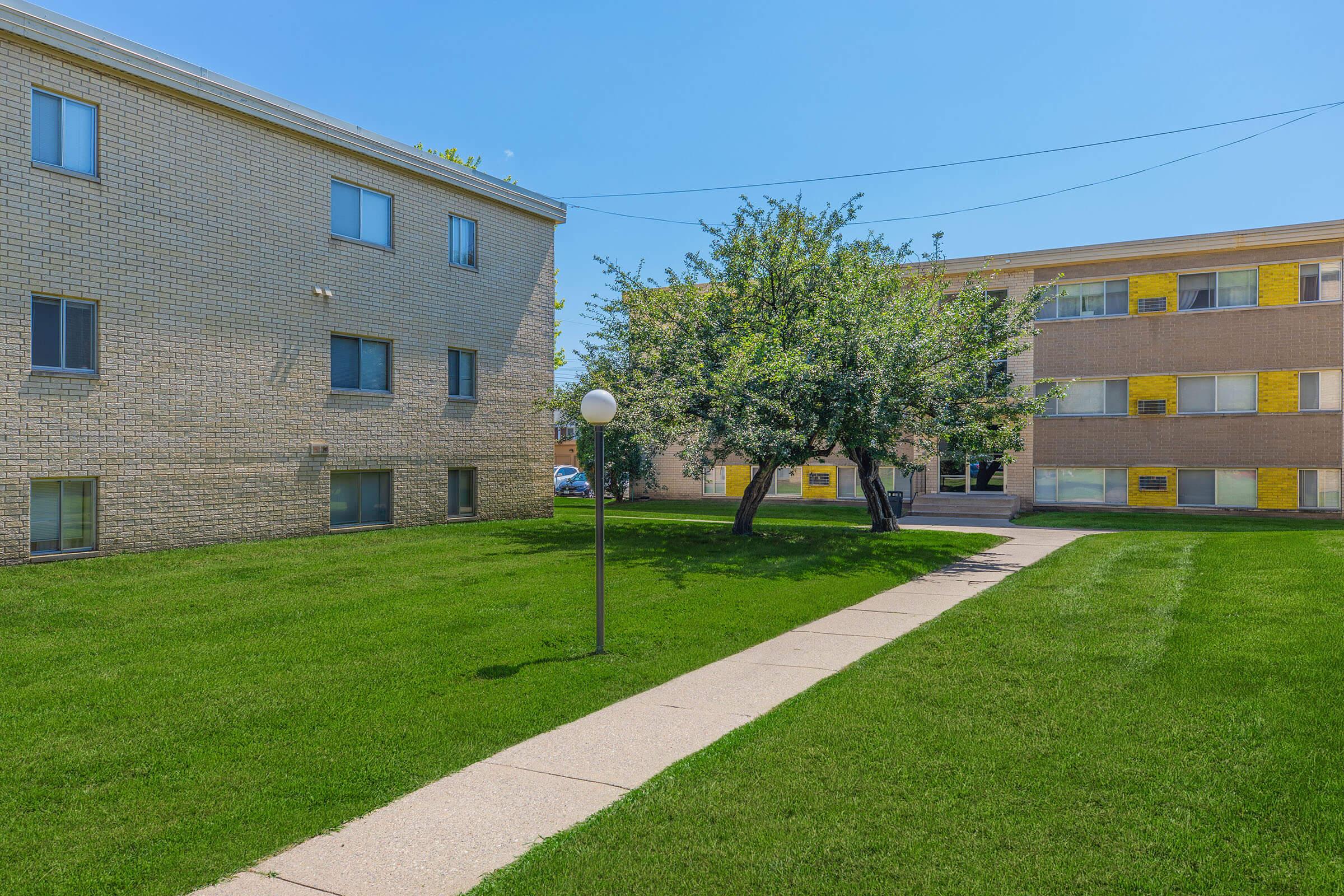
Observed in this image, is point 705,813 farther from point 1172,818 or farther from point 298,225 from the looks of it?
point 298,225

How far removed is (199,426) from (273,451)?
4.84 feet

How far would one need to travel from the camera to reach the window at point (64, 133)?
1265 cm

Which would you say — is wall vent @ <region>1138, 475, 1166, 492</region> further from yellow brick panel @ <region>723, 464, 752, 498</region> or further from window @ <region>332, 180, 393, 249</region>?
window @ <region>332, 180, 393, 249</region>

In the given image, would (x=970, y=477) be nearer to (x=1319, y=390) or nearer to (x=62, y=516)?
(x=1319, y=390)

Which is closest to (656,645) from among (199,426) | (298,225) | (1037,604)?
(1037,604)

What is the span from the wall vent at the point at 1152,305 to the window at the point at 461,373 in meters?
20.3

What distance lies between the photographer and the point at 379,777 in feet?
15.4

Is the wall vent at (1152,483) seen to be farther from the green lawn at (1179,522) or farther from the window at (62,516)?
the window at (62,516)

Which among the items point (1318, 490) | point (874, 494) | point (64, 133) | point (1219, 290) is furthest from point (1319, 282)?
point (64, 133)

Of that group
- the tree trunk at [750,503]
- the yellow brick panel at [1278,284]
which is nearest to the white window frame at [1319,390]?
the yellow brick panel at [1278,284]

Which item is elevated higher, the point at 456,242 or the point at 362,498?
the point at 456,242

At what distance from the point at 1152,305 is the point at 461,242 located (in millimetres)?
20716

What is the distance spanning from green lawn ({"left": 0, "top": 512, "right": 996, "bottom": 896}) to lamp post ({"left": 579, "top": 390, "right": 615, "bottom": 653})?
0.28 metres

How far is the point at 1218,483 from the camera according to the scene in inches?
1014
